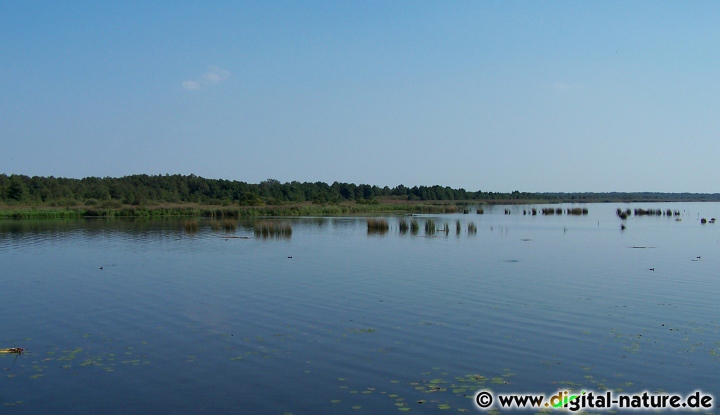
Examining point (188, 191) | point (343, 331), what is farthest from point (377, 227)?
point (188, 191)

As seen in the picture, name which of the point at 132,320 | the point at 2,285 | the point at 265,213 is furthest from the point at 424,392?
the point at 265,213

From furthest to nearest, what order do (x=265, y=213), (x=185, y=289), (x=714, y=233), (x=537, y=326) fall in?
(x=265, y=213) → (x=714, y=233) → (x=185, y=289) → (x=537, y=326)

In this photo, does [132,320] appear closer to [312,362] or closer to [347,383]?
[312,362]

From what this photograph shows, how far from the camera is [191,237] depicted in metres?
35.3

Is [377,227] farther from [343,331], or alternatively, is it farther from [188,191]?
[188,191]

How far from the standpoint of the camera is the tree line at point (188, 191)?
83.1 m

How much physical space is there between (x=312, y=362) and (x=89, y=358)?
3624 mm

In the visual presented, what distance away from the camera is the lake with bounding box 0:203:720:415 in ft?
→ 26.7

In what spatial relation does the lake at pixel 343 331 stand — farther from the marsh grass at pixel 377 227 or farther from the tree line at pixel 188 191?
the tree line at pixel 188 191

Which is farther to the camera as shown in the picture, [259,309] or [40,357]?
[259,309]

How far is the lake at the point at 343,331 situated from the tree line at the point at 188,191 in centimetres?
5821

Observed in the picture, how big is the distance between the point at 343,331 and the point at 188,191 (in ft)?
351

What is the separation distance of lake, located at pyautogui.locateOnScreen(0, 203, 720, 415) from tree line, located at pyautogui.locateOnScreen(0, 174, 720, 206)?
5821cm

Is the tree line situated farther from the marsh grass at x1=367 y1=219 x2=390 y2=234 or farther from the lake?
the lake
